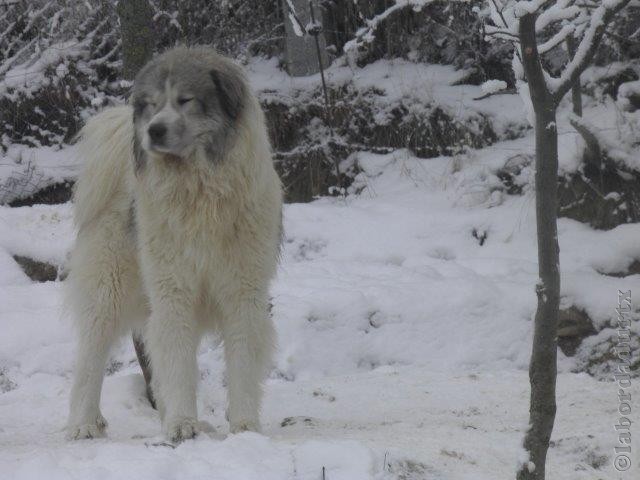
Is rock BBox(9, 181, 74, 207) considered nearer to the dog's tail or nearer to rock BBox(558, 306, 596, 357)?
the dog's tail

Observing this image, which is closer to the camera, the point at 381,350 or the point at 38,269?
the point at 381,350

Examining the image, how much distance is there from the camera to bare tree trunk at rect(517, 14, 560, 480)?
333 centimetres

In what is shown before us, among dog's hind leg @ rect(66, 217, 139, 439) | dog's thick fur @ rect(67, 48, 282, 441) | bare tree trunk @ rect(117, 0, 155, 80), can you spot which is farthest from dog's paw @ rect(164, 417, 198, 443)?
bare tree trunk @ rect(117, 0, 155, 80)

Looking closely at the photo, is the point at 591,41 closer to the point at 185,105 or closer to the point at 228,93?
the point at 228,93

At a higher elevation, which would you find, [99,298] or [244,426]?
[99,298]

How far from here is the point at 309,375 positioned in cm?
675

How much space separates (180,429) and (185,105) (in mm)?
1565

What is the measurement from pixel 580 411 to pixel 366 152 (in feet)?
20.6

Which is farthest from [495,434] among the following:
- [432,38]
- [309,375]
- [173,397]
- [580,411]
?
[432,38]

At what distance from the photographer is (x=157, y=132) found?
14.3 feet

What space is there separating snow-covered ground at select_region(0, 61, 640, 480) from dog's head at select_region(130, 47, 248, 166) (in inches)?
Result: 54.4

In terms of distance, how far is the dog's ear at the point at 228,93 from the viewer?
465 centimetres

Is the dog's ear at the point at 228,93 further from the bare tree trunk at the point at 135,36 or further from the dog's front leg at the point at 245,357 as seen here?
the bare tree trunk at the point at 135,36

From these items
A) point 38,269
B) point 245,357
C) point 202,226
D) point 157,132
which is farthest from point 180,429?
point 38,269
